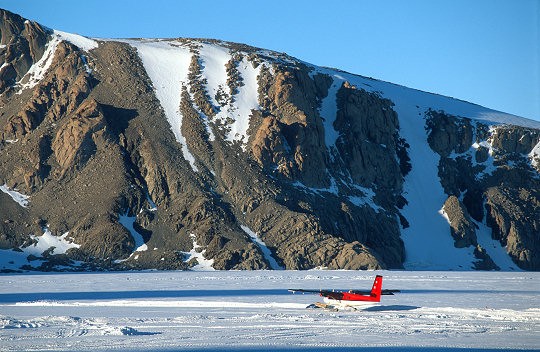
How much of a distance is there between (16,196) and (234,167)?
33.4 m

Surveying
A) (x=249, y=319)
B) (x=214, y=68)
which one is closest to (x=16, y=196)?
(x=214, y=68)

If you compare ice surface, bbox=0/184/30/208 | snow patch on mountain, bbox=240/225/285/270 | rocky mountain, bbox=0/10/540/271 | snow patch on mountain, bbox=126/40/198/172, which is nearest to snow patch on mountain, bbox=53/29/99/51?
rocky mountain, bbox=0/10/540/271

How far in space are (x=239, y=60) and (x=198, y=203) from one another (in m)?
40.4

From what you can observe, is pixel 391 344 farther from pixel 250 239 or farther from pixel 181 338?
pixel 250 239

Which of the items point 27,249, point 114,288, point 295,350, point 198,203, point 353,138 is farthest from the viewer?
point 353,138

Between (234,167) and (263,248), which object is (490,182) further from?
(263,248)

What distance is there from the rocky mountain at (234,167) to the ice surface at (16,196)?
298mm

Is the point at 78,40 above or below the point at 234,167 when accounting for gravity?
above

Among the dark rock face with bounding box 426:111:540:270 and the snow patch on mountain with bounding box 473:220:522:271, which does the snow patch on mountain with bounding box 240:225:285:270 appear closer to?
the dark rock face with bounding box 426:111:540:270

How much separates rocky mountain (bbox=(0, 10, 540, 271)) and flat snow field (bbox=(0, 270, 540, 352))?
37021 mm

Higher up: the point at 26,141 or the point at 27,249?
the point at 26,141

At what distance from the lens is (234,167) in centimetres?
13575

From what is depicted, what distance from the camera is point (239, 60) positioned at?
521 feet

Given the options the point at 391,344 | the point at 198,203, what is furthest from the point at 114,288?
the point at 198,203
